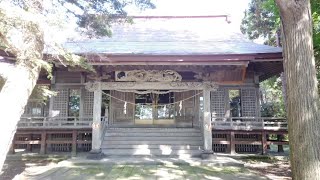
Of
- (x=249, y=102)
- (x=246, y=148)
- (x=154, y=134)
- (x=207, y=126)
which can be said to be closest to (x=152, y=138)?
(x=154, y=134)

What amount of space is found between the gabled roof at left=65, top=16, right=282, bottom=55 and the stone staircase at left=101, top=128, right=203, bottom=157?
11.9 feet

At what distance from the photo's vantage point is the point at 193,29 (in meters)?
16.4

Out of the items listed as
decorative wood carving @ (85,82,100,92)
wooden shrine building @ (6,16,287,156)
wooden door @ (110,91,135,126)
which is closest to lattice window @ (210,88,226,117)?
wooden shrine building @ (6,16,287,156)

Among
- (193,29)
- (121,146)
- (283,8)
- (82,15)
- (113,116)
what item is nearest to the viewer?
(283,8)

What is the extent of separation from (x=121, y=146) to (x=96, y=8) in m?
5.40

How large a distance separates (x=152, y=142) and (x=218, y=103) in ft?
13.0

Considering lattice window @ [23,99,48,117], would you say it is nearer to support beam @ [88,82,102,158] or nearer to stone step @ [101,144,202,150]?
stone step @ [101,144,202,150]

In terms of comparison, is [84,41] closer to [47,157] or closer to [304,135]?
[47,157]

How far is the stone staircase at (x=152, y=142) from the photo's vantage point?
11.1 metres

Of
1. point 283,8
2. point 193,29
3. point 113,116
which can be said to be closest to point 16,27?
point 283,8

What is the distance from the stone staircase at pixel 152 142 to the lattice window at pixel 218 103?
1629mm

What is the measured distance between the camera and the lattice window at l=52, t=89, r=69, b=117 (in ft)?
44.6

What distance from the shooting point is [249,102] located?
13.6 m

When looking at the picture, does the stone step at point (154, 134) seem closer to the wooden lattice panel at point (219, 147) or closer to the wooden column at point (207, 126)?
the wooden lattice panel at point (219, 147)
